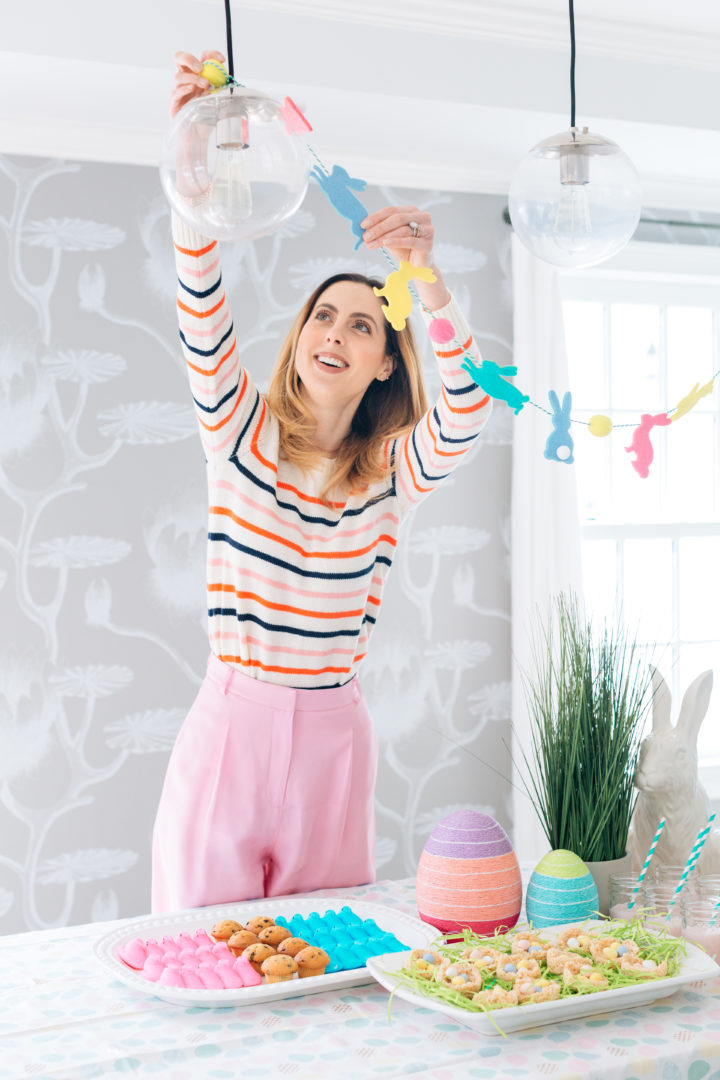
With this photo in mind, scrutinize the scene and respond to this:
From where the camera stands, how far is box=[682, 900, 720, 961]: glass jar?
1.25 m

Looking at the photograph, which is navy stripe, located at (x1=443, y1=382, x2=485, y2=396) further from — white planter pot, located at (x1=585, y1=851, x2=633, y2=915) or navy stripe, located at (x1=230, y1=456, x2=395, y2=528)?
white planter pot, located at (x1=585, y1=851, x2=633, y2=915)

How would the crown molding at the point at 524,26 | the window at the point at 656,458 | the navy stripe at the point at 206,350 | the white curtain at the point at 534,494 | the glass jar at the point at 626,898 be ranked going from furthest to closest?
the window at the point at 656,458 → the white curtain at the point at 534,494 → the crown molding at the point at 524,26 → the navy stripe at the point at 206,350 → the glass jar at the point at 626,898

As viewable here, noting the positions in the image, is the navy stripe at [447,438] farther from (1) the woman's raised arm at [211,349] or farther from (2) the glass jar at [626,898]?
(2) the glass jar at [626,898]

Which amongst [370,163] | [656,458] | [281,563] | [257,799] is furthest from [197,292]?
[656,458]

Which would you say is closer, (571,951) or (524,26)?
(571,951)

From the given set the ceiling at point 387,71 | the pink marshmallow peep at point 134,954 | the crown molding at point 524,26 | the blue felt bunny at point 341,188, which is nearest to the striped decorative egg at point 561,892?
the pink marshmallow peep at point 134,954

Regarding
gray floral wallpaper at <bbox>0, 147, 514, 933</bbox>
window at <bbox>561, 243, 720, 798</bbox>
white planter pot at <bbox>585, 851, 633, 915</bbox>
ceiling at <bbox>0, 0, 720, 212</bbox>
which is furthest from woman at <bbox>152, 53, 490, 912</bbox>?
window at <bbox>561, 243, 720, 798</bbox>

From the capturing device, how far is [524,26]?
2.47 m

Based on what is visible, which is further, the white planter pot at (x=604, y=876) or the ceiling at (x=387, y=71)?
the ceiling at (x=387, y=71)

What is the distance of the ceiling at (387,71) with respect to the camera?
2.24 metres

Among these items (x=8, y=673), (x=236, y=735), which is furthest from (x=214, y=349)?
(x=8, y=673)

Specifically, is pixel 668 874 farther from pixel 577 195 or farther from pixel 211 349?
pixel 211 349

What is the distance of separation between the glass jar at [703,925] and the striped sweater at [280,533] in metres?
0.68

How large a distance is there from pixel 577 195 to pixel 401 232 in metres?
0.25
